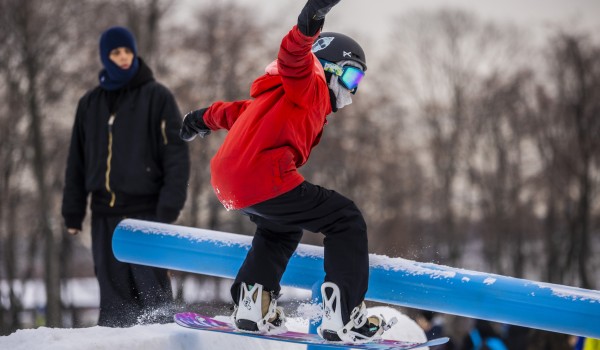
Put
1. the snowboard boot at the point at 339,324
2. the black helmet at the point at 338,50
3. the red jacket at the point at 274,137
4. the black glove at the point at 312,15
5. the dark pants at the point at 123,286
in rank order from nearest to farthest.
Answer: the black glove at the point at 312,15 < the red jacket at the point at 274,137 < the snowboard boot at the point at 339,324 < the black helmet at the point at 338,50 < the dark pants at the point at 123,286

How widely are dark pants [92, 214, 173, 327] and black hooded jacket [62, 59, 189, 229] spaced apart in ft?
0.61

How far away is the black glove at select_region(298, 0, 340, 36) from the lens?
11.0ft

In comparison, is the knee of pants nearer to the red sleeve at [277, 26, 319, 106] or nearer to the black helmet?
the red sleeve at [277, 26, 319, 106]

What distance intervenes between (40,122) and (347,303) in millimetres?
20227

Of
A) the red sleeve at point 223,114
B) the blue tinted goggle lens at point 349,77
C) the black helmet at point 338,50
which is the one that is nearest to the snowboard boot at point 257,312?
the red sleeve at point 223,114

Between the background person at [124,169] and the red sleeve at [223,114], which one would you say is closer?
the red sleeve at [223,114]

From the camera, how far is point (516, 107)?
124 feet

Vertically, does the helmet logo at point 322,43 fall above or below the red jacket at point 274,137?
above

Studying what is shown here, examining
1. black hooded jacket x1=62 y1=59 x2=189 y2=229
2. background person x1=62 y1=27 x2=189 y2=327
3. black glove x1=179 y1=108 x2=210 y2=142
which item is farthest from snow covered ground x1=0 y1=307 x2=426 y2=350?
black hooded jacket x1=62 y1=59 x2=189 y2=229

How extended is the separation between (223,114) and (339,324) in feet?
4.42

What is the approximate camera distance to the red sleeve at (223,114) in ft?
13.9

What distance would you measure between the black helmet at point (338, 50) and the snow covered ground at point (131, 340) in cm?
148

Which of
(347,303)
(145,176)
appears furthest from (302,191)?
(145,176)

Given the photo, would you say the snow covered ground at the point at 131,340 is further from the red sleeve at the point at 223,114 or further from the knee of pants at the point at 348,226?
the red sleeve at the point at 223,114
